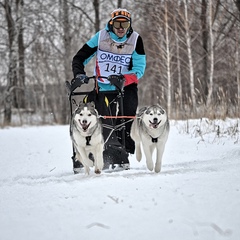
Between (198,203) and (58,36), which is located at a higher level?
(58,36)

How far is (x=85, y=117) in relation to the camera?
3.56 metres

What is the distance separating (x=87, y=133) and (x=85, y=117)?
0.19 m

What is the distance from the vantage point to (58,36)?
44.9 feet

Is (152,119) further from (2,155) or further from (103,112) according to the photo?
(2,155)

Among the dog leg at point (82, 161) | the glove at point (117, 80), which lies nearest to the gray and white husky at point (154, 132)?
the glove at point (117, 80)

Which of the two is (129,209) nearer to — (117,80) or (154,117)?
(154,117)

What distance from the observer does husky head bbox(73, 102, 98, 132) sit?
3.55 metres

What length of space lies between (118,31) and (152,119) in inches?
47.5

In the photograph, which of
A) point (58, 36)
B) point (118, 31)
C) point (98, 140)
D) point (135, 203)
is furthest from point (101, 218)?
point (58, 36)

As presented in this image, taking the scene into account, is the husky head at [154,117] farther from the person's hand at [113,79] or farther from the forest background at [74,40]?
the forest background at [74,40]

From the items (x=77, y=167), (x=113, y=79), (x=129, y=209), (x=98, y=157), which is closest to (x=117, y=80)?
(x=113, y=79)

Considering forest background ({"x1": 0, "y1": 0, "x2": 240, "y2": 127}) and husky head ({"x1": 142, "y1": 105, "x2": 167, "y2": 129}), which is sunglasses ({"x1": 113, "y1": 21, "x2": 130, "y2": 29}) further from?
forest background ({"x1": 0, "y1": 0, "x2": 240, "y2": 127})

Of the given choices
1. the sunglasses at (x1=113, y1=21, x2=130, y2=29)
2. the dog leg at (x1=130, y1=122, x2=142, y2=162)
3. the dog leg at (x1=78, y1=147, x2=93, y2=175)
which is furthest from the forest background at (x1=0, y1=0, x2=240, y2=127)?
the dog leg at (x1=78, y1=147, x2=93, y2=175)

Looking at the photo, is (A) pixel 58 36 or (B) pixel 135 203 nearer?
(B) pixel 135 203
